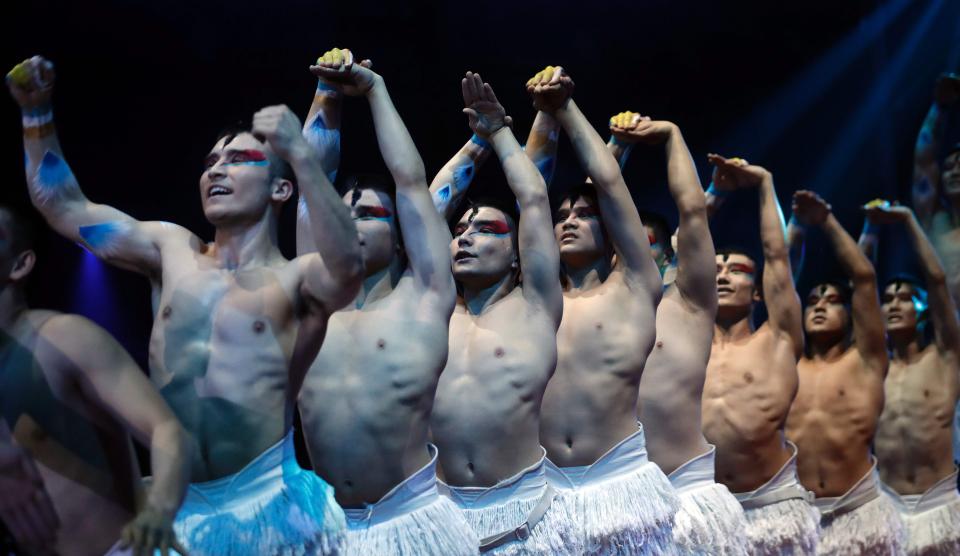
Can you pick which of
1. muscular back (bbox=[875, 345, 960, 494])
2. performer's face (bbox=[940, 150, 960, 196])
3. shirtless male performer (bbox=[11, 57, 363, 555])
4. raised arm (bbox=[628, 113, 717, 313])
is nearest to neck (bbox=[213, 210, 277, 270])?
shirtless male performer (bbox=[11, 57, 363, 555])

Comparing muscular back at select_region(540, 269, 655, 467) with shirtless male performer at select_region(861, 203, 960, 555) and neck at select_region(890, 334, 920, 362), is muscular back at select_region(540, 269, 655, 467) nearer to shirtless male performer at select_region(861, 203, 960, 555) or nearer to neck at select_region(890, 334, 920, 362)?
shirtless male performer at select_region(861, 203, 960, 555)

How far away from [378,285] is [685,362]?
134 cm

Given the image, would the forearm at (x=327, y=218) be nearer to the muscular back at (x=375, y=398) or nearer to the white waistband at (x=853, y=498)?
the muscular back at (x=375, y=398)

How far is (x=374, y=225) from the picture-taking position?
10.8 feet

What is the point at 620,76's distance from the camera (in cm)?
575

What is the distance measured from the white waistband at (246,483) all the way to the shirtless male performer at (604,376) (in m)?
1.19

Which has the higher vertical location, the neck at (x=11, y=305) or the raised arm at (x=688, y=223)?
the neck at (x=11, y=305)

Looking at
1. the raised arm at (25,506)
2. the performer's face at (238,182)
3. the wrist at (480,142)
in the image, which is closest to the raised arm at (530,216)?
the wrist at (480,142)

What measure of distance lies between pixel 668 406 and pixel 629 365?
44 centimetres

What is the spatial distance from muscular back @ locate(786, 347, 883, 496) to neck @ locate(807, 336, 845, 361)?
0.05 meters

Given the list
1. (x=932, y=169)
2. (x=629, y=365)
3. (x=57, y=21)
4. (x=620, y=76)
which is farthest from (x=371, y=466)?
(x=932, y=169)

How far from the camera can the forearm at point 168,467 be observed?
2014 mm

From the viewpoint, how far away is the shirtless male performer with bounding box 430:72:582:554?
342 centimetres

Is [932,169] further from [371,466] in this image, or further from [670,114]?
[371,466]
